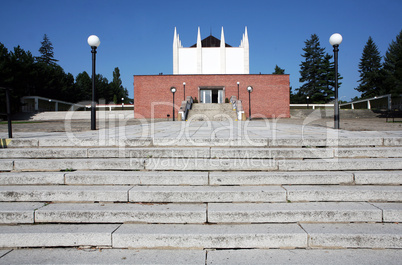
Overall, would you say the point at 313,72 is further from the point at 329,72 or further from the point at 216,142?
the point at 216,142

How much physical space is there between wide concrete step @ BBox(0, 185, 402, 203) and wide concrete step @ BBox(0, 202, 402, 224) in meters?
0.20

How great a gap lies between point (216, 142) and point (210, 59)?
40.3 metres

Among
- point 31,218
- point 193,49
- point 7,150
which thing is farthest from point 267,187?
point 193,49

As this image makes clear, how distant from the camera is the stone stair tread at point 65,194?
131 inches

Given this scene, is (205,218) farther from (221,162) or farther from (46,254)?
(46,254)

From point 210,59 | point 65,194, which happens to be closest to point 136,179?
point 65,194

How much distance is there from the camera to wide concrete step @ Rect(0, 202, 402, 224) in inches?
116

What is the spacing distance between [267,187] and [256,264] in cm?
133

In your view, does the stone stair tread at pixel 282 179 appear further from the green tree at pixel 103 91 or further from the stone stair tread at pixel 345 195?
the green tree at pixel 103 91

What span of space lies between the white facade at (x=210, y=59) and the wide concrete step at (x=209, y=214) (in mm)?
41028

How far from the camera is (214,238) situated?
2668 millimetres

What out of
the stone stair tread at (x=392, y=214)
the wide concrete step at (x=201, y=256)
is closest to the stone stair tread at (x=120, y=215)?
the wide concrete step at (x=201, y=256)

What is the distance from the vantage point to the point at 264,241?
8.76 ft

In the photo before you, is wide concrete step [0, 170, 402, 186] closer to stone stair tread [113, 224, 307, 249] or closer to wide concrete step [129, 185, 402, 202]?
wide concrete step [129, 185, 402, 202]
